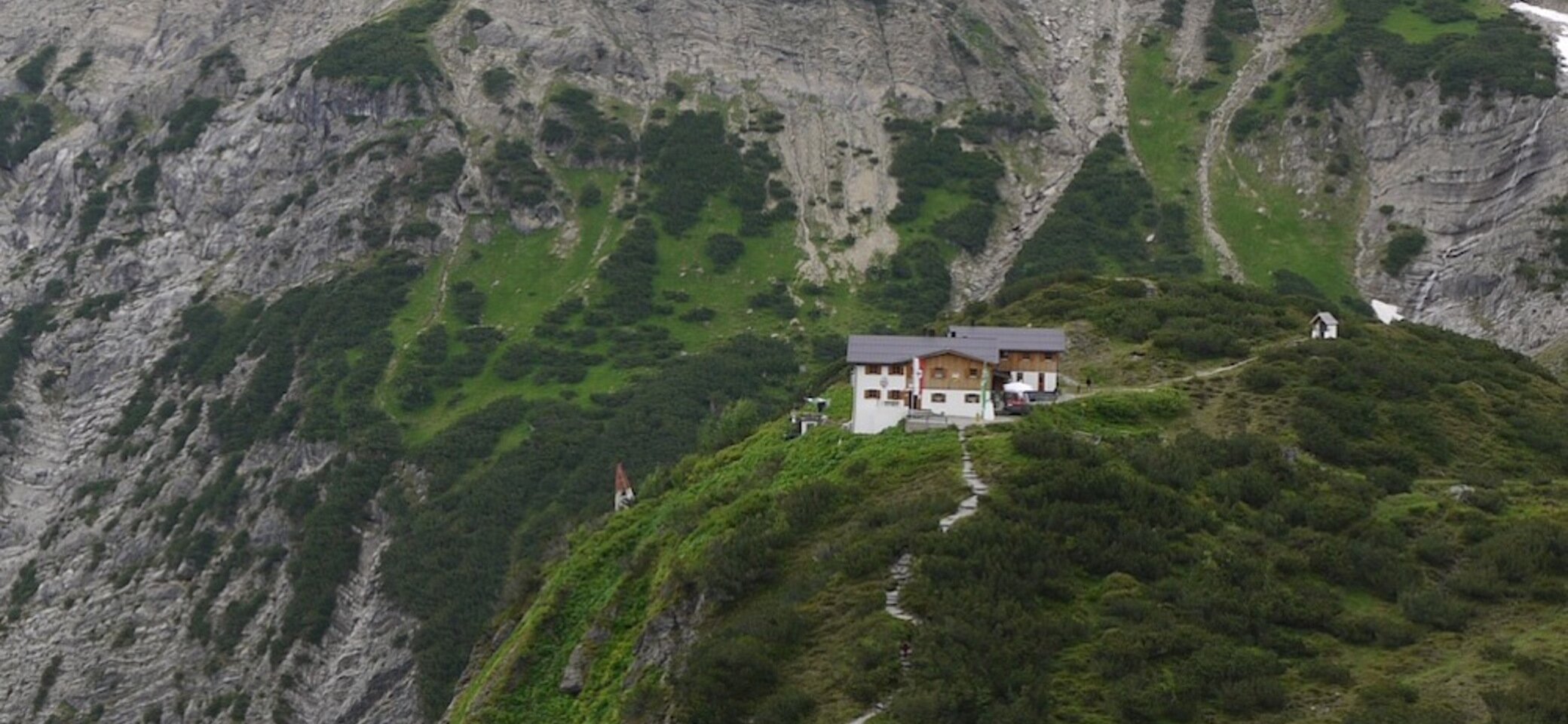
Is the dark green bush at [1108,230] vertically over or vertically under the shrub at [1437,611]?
over

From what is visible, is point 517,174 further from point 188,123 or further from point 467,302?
point 188,123

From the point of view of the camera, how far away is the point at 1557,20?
6216 inches

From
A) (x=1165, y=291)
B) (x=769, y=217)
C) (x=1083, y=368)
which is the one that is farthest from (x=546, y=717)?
(x=769, y=217)

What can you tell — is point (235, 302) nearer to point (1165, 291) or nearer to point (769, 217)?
point (769, 217)

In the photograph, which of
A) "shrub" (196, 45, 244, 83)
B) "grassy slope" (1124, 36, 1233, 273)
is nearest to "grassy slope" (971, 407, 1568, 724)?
"grassy slope" (1124, 36, 1233, 273)

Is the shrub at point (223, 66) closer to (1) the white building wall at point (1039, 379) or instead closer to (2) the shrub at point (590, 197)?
(2) the shrub at point (590, 197)

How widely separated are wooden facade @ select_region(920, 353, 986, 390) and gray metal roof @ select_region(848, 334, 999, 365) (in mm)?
255

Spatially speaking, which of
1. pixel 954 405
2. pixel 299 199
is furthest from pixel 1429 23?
pixel 954 405

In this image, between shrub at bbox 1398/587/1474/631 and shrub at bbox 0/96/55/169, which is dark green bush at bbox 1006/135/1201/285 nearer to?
shrub at bbox 0/96/55/169

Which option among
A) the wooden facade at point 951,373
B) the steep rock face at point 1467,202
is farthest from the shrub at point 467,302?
the wooden facade at point 951,373

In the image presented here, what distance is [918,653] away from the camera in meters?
41.9

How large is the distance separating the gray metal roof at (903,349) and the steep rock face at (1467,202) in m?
68.1

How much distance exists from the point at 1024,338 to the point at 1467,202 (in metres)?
83.0

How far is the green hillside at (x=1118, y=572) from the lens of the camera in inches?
1624
